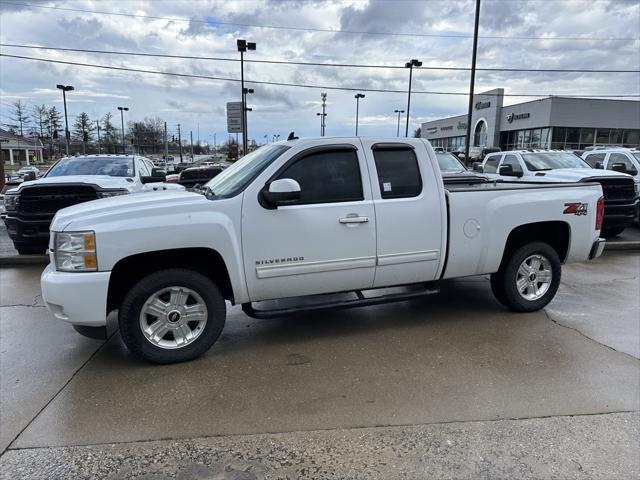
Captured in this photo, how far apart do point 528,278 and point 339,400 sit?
9.99 feet

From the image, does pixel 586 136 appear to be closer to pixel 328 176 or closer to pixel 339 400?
pixel 328 176

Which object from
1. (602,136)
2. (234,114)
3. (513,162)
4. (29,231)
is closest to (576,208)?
(513,162)

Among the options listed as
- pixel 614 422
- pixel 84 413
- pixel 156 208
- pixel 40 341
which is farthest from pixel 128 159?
pixel 614 422

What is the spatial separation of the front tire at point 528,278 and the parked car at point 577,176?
3.33m

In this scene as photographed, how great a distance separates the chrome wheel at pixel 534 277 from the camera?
5.45 m

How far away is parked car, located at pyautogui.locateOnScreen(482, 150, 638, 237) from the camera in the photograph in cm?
992

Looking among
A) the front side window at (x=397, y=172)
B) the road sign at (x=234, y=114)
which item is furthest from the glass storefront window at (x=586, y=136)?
the front side window at (x=397, y=172)

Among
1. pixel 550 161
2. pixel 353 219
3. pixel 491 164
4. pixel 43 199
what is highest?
pixel 550 161

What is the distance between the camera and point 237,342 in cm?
472

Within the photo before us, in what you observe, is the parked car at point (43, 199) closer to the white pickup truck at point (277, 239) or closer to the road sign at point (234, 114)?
the white pickup truck at point (277, 239)

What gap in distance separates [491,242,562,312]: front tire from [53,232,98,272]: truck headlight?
4177mm

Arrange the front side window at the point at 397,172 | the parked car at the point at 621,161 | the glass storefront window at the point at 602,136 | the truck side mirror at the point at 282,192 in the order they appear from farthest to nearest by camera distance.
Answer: the glass storefront window at the point at 602,136
the parked car at the point at 621,161
the front side window at the point at 397,172
the truck side mirror at the point at 282,192

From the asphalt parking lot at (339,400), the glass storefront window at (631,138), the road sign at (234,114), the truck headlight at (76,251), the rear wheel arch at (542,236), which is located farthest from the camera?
the glass storefront window at (631,138)

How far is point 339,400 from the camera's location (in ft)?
11.7
